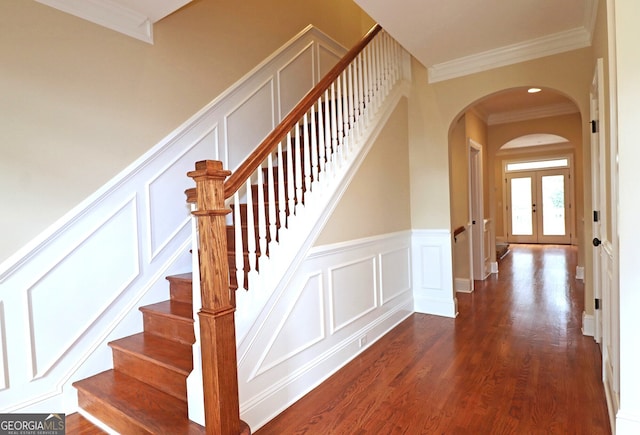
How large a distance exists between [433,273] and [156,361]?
292cm

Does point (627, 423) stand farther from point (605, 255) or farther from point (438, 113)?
point (438, 113)

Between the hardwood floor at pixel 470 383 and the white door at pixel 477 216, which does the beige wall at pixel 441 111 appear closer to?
the hardwood floor at pixel 470 383

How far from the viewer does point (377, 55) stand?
343 cm

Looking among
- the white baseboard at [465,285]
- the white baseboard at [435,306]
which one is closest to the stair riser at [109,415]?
the white baseboard at [435,306]

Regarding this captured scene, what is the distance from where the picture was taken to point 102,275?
7.68 feet

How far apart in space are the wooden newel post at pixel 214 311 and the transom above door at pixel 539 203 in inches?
406

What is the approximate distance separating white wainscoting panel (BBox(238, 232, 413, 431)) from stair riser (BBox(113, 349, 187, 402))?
35 centimetres

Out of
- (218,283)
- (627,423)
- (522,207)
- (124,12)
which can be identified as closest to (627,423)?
(627,423)

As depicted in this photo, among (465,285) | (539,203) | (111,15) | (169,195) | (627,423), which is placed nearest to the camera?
(627,423)

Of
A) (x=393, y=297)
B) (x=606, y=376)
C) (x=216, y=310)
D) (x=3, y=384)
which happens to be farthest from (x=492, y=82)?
(x=3, y=384)

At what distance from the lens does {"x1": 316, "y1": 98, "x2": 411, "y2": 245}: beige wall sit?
9.18ft

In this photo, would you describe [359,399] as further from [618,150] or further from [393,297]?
[618,150]

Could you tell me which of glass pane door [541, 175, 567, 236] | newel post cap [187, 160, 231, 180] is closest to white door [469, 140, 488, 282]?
newel post cap [187, 160, 231, 180]

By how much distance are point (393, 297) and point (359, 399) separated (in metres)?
1.46
